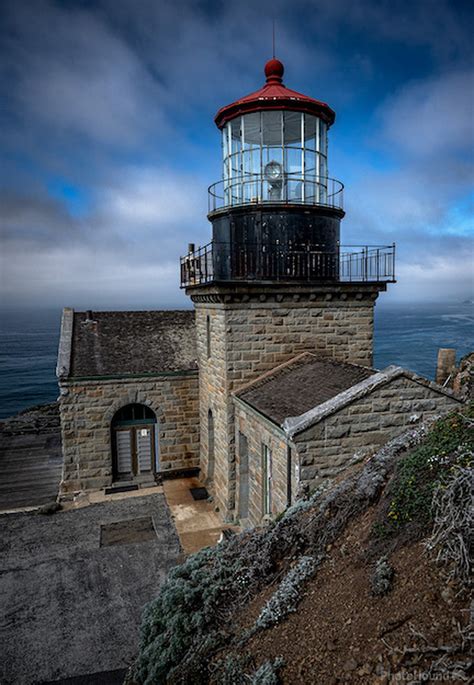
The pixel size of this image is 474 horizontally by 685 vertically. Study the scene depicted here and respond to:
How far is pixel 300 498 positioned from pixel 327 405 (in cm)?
173

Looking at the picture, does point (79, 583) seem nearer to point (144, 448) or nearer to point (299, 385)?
point (144, 448)

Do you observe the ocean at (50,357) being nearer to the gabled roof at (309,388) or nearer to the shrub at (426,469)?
the gabled roof at (309,388)

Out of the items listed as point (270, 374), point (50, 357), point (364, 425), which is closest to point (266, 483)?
point (364, 425)

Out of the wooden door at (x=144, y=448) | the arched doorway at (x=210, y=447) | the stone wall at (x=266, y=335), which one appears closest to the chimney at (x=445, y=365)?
the stone wall at (x=266, y=335)

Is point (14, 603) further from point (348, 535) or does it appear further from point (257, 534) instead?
point (348, 535)

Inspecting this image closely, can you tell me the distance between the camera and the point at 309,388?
10836 millimetres

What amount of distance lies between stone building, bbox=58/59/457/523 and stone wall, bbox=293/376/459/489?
0.08 ft

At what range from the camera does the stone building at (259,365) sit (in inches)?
376

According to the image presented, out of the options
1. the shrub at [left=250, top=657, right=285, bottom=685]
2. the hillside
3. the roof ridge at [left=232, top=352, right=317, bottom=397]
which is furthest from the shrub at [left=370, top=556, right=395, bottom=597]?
the roof ridge at [left=232, top=352, right=317, bottom=397]

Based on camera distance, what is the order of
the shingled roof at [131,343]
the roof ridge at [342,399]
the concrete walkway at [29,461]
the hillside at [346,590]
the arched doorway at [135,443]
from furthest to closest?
1. the arched doorway at [135,443]
2. the shingled roof at [131,343]
3. the concrete walkway at [29,461]
4. the roof ridge at [342,399]
5. the hillside at [346,590]

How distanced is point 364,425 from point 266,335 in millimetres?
4214

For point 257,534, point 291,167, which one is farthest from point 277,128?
point 257,534

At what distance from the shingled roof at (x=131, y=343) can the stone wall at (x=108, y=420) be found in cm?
42

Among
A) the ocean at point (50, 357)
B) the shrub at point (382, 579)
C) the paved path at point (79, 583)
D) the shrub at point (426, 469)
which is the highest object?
the shrub at point (426, 469)
